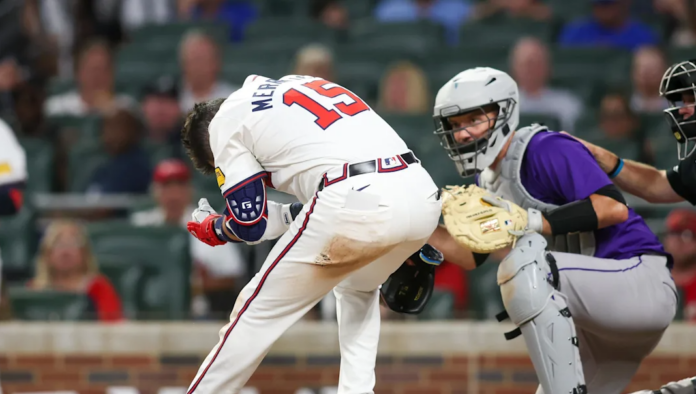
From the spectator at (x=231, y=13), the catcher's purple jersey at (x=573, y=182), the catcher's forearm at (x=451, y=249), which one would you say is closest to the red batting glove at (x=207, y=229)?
the catcher's forearm at (x=451, y=249)

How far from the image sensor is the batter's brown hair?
4066 mm

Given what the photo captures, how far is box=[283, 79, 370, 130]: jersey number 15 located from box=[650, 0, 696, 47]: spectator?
5.48m

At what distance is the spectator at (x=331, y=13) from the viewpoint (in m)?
9.69

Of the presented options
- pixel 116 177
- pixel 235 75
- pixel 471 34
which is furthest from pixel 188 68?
pixel 471 34

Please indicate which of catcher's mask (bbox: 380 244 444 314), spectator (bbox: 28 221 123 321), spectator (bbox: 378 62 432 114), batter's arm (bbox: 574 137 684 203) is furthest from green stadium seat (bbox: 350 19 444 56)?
catcher's mask (bbox: 380 244 444 314)

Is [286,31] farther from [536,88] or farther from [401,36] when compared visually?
[536,88]

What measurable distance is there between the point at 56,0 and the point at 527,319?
314 inches

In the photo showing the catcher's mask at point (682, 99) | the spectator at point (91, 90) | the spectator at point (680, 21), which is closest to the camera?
the catcher's mask at point (682, 99)

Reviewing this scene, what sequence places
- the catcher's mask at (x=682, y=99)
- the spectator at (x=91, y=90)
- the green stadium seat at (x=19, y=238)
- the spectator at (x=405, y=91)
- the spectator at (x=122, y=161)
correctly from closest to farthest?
the catcher's mask at (x=682, y=99) < the green stadium seat at (x=19, y=238) < the spectator at (x=122, y=161) < the spectator at (x=405, y=91) < the spectator at (x=91, y=90)

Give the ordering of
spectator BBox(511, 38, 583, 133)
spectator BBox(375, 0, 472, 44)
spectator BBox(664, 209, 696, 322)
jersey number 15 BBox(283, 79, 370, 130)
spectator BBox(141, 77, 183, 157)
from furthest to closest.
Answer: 1. spectator BBox(375, 0, 472, 44)
2. spectator BBox(141, 77, 183, 157)
3. spectator BBox(511, 38, 583, 133)
4. spectator BBox(664, 209, 696, 322)
5. jersey number 15 BBox(283, 79, 370, 130)

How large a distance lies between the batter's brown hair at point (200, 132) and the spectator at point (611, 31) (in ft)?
17.9

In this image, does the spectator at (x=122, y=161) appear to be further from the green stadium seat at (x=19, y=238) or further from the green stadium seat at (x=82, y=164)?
the green stadium seat at (x=19, y=238)

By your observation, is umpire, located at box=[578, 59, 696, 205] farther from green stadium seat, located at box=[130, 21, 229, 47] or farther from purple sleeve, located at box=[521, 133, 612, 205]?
green stadium seat, located at box=[130, 21, 229, 47]

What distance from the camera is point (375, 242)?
12.5ft
